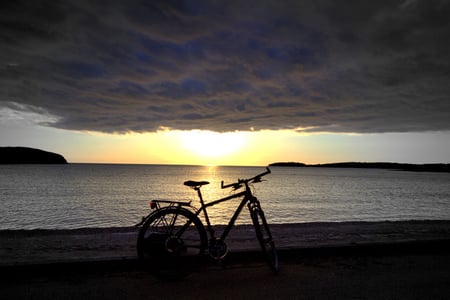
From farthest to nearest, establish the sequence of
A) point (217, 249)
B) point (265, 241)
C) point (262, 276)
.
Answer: point (265, 241) < point (217, 249) < point (262, 276)

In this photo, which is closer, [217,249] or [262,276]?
[262,276]

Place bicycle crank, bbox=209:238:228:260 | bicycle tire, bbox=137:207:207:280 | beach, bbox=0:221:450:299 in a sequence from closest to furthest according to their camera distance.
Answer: beach, bbox=0:221:450:299 → bicycle tire, bbox=137:207:207:280 → bicycle crank, bbox=209:238:228:260

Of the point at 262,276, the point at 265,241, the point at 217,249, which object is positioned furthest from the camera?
the point at 265,241

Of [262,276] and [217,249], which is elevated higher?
[217,249]

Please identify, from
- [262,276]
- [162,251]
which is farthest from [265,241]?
[162,251]

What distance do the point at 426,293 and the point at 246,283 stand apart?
7.47ft

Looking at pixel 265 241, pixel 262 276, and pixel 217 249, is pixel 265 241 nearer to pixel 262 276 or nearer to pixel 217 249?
pixel 262 276

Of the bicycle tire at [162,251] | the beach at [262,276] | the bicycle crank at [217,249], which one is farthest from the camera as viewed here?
the bicycle crank at [217,249]

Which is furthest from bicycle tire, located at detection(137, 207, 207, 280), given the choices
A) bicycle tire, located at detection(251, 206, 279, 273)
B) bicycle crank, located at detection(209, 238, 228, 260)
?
bicycle tire, located at detection(251, 206, 279, 273)

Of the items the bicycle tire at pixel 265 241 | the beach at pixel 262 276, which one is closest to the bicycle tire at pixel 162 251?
the beach at pixel 262 276

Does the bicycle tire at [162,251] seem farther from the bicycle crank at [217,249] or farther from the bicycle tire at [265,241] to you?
the bicycle tire at [265,241]

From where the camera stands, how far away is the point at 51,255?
5672mm

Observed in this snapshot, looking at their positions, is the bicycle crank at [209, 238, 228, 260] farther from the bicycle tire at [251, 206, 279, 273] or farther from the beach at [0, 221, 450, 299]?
the bicycle tire at [251, 206, 279, 273]

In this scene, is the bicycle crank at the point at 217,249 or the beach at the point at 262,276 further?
the bicycle crank at the point at 217,249
